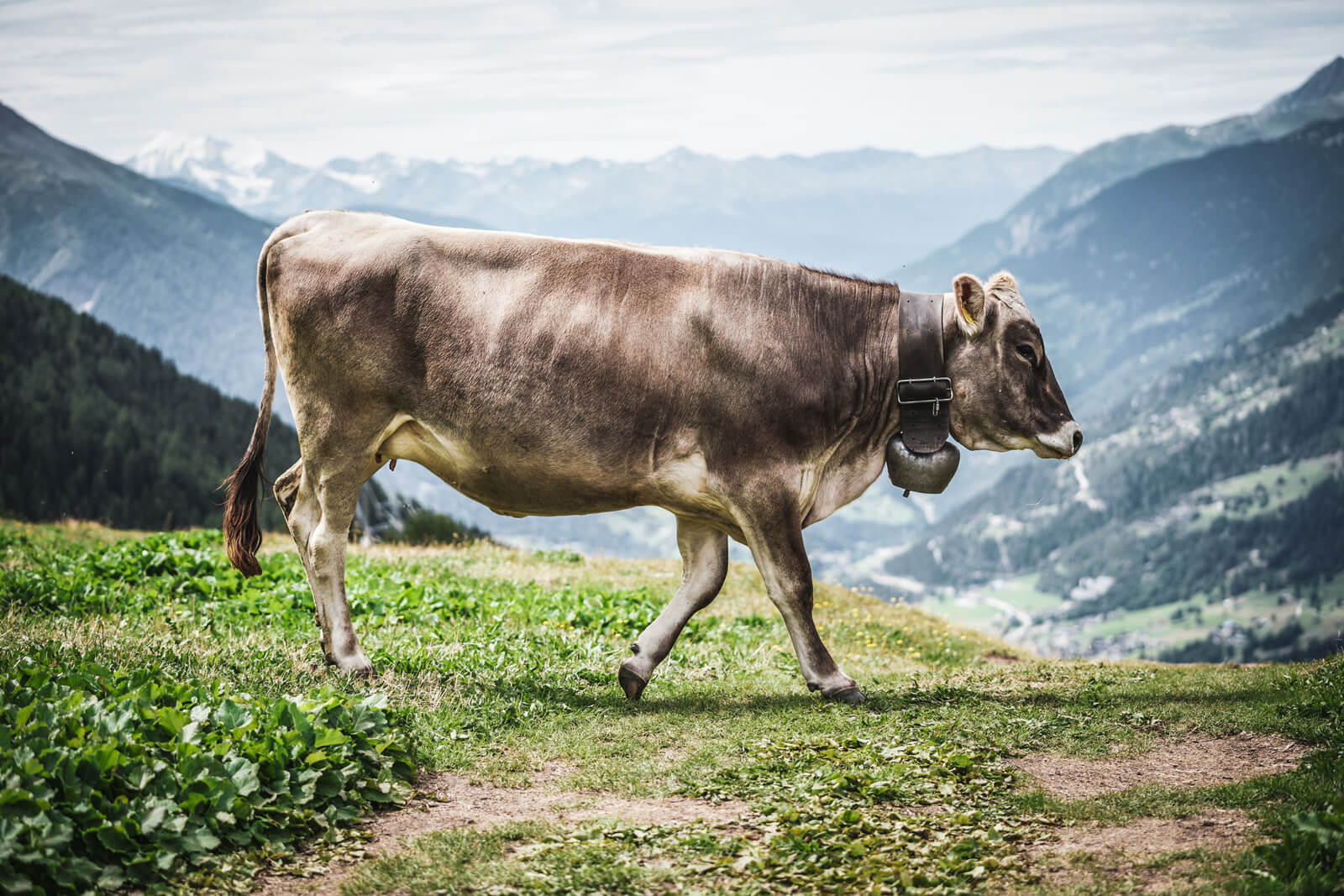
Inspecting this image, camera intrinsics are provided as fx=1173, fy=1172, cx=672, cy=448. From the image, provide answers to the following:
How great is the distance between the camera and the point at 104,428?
112 meters

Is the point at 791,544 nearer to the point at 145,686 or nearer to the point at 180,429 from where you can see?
the point at 145,686

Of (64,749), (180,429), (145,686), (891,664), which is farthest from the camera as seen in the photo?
(180,429)

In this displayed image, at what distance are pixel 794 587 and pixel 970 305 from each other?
8.37 ft

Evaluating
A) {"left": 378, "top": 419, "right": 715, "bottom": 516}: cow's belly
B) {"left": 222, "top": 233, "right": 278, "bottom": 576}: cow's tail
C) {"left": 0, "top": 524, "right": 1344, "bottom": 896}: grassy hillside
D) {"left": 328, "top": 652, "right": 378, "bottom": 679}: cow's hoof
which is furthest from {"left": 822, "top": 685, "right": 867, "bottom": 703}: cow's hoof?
{"left": 222, "top": 233, "right": 278, "bottom": 576}: cow's tail

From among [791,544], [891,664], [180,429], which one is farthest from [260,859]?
[180,429]

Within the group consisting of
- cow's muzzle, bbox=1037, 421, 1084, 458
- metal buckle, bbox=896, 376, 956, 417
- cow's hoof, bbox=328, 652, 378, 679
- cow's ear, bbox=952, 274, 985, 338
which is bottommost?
cow's hoof, bbox=328, 652, 378, 679

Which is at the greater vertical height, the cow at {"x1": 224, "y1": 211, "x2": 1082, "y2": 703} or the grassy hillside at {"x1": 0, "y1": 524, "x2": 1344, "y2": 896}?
the cow at {"x1": 224, "y1": 211, "x2": 1082, "y2": 703}

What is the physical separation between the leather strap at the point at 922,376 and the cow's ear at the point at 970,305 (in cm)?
21

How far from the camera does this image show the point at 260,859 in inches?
224

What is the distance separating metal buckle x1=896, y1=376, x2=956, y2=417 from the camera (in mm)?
9148

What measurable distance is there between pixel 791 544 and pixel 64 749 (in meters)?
4.97

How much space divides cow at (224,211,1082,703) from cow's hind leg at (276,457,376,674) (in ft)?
0.05

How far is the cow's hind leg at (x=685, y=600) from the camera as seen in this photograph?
29.4 ft

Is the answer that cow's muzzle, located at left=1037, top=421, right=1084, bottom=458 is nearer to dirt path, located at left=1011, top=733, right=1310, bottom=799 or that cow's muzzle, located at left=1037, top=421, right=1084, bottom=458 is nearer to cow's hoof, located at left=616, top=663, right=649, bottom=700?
dirt path, located at left=1011, top=733, right=1310, bottom=799
